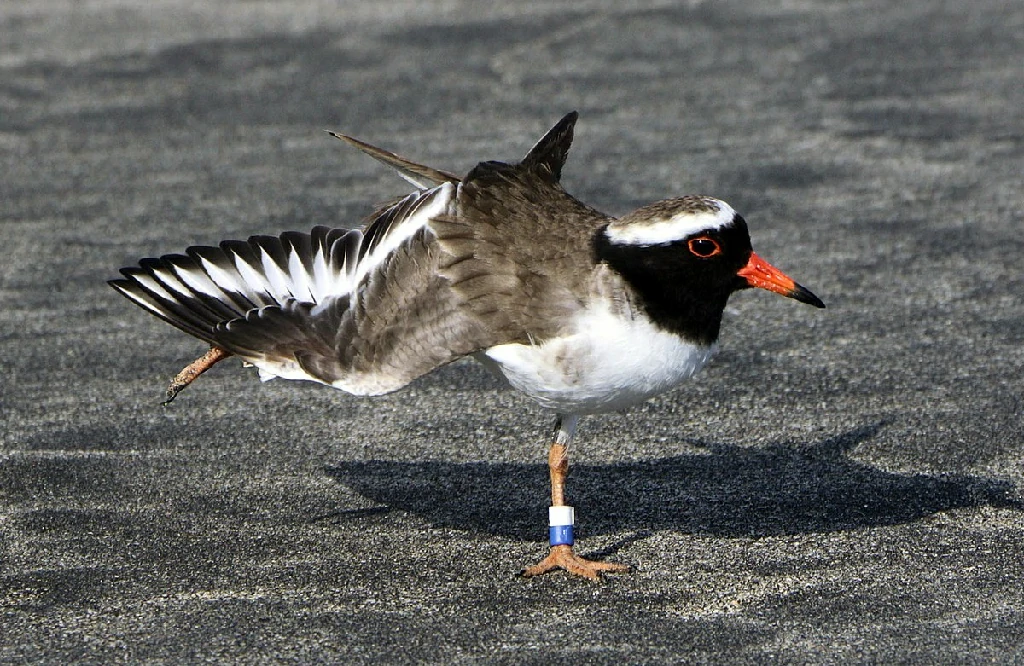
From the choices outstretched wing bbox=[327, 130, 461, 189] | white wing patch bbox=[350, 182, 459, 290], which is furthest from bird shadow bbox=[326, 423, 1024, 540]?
outstretched wing bbox=[327, 130, 461, 189]

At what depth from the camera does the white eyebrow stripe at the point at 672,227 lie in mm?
6355

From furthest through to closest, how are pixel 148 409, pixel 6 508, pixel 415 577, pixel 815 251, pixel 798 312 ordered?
pixel 815 251
pixel 798 312
pixel 148 409
pixel 6 508
pixel 415 577

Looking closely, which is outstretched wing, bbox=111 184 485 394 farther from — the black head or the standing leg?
the standing leg

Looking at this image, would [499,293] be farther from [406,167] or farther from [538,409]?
[538,409]

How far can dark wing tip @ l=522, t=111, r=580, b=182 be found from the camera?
293 inches

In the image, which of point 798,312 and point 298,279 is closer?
point 298,279

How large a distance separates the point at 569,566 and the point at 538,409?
6.66 ft

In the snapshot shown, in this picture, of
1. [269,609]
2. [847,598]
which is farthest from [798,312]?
[269,609]

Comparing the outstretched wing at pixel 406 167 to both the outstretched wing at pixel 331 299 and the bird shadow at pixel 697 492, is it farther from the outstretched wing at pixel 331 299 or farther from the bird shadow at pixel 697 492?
the bird shadow at pixel 697 492

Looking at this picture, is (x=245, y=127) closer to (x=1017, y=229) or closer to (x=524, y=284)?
(x=1017, y=229)

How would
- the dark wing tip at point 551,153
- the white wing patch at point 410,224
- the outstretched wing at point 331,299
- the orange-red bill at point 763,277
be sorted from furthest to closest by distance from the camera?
the dark wing tip at point 551,153 < the white wing patch at point 410,224 < the outstretched wing at point 331,299 < the orange-red bill at point 763,277

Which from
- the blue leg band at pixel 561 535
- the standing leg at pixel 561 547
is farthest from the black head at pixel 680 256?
the blue leg band at pixel 561 535

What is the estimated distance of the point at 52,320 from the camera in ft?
34.3

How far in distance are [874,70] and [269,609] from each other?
11264 mm
